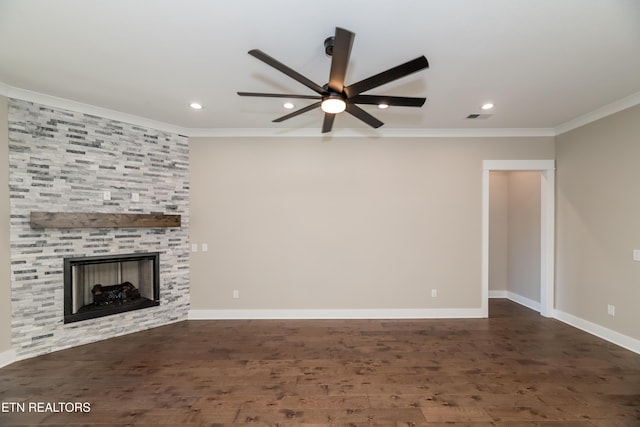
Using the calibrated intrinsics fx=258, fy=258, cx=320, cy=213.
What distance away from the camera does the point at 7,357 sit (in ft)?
8.75

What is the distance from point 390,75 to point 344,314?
3.28 metres

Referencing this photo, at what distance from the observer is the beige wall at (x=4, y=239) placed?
2.65 m

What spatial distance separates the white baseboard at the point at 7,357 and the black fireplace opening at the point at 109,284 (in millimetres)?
455

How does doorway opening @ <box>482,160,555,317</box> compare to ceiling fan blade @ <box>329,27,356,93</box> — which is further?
doorway opening @ <box>482,160,555,317</box>

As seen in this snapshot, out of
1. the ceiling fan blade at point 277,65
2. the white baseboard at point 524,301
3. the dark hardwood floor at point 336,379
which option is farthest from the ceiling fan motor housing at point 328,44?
the white baseboard at point 524,301

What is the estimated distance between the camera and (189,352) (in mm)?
2928

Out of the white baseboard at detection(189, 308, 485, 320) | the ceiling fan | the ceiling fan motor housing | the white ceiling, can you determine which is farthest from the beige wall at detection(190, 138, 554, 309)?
the ceiling fan motor housing

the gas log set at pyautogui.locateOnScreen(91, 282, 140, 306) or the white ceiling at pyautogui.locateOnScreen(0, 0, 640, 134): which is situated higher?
the white ceiling at pyautogui.locateOnScreen(0, 0, 640, 134)

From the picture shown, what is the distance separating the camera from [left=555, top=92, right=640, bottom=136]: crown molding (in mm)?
2881

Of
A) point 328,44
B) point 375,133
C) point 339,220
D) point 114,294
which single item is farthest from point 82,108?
point 375,133

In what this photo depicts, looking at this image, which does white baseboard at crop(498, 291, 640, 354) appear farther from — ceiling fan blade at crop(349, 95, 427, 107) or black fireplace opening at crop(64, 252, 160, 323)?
black fireplace opening at crop(64, 252, 160, 323)

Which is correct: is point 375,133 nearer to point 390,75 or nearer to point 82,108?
point 390,75

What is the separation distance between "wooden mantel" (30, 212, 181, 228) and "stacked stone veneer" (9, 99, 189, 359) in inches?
6.6

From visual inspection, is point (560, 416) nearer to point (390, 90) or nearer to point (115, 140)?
point (390, 90)
